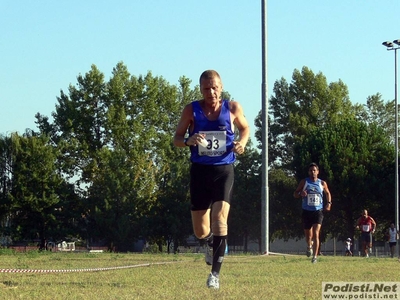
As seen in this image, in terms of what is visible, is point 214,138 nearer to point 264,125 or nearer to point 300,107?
point 264,125

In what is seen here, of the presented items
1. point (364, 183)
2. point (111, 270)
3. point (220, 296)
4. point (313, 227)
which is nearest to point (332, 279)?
point (220, 296)

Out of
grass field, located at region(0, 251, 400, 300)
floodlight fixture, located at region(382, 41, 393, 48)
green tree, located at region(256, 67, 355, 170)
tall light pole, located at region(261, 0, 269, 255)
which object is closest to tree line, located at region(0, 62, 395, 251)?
green tree, located at region(256, 67, 355, 170)

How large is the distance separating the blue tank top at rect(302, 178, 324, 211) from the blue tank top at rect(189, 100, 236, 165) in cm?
798

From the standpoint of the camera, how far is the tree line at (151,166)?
66.4 meters

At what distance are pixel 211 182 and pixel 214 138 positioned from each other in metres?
0.53

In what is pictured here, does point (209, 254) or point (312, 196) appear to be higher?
point (312, 196)

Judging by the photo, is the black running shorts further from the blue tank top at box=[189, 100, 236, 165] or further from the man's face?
the man's face

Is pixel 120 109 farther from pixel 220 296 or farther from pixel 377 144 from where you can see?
pixel 220 296

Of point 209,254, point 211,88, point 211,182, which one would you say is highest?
point 211,88

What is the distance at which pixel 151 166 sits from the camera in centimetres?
8050

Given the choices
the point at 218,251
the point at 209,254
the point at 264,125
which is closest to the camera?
the point at 218,251

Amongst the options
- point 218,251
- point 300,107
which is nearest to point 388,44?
point 300,107

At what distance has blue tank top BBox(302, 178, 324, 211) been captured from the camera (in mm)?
17312

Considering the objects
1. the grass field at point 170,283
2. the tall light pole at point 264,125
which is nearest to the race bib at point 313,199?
the grass field at point 170,283
